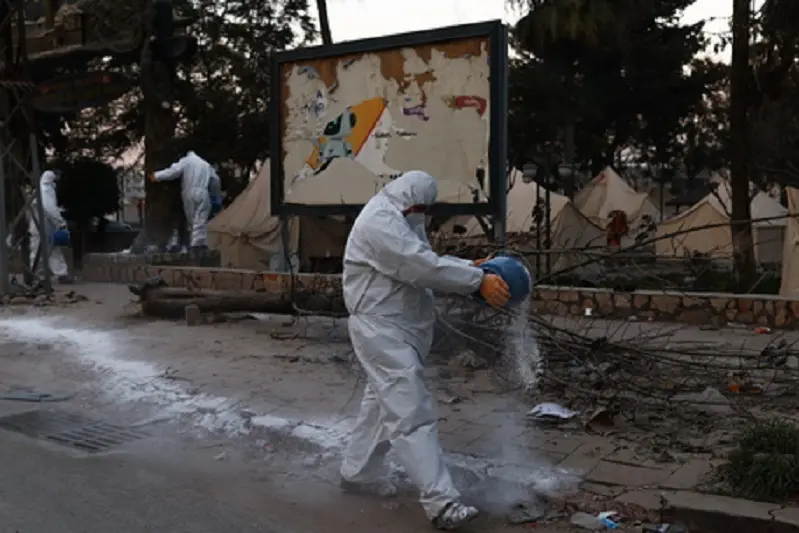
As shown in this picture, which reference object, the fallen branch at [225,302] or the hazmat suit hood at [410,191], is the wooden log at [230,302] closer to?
the fallen branch at [225,302]

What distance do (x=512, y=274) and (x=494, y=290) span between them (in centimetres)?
25

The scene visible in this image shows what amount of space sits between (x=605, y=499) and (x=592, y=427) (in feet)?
3.83

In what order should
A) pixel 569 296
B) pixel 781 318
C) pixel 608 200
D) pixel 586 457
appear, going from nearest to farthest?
pixel 586 457
pixel 781 318
pixel 569 296
pixel 608 200

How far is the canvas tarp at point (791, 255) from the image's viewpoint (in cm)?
1102

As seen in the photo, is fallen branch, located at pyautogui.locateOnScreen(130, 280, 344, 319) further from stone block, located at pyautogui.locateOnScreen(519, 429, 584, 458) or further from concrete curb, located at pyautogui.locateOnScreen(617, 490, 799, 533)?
concrete curb, located at pyautogui.locateOnScreen(617, 490, 799, 533)

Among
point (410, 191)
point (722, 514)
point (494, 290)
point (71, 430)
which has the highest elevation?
point (410, 191)

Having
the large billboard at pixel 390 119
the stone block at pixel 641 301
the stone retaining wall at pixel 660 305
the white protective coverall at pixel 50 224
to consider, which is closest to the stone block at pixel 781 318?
the stone retaining wall at pixel 660 305

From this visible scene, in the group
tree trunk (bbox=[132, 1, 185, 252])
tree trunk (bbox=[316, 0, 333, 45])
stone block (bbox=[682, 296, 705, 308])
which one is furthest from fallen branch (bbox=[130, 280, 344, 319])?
tree trunk (bbox=[316, 0, 333, 45])

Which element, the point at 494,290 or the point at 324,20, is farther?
the point at 324,20

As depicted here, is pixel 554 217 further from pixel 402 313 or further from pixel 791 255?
pixel 402 313

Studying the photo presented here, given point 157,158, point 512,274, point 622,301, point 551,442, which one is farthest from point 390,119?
point 157,158

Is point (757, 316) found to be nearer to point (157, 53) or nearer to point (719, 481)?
point (719, 481)

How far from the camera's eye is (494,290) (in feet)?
13.8

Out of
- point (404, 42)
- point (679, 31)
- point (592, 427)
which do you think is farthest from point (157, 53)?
point (679, 31)
